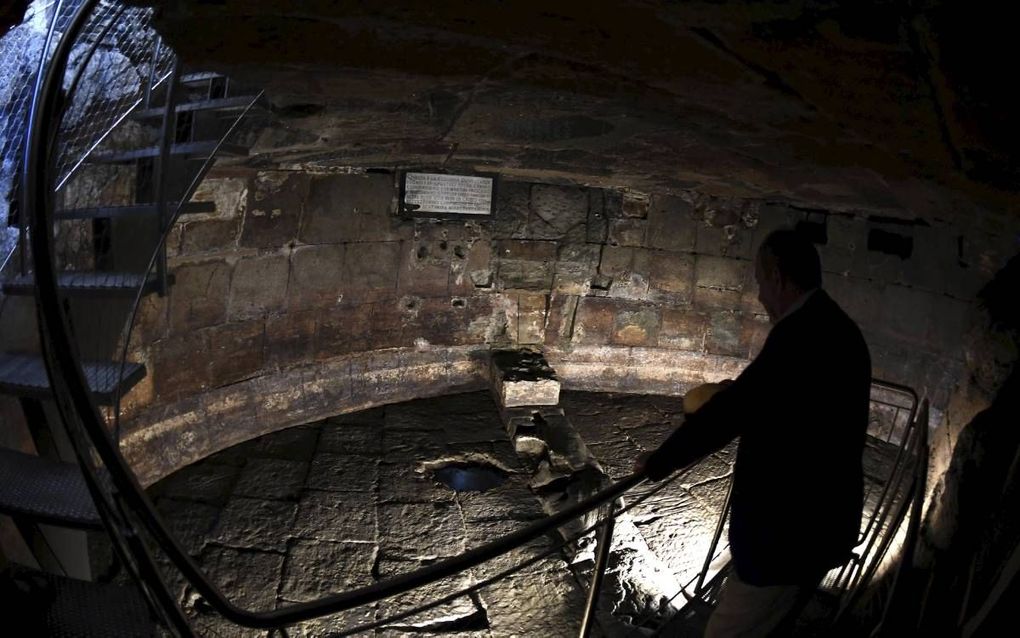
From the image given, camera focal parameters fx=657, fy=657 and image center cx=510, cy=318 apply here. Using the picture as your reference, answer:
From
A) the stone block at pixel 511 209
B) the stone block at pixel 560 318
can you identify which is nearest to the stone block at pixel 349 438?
the stone block at pixel 560 318

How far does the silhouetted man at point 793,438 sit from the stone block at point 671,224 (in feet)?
15.3

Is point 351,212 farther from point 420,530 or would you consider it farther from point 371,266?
point 420,530

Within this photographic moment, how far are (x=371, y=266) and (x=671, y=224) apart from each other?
Result: 10.3 ft

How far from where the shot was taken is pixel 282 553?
13.3ft

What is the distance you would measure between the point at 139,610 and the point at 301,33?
2113mm

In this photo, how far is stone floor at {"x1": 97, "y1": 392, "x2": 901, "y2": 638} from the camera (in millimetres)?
3686

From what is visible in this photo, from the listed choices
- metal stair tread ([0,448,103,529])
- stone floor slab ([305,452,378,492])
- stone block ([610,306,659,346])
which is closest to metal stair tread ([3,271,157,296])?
metal stair tread ([0,448,103,529])

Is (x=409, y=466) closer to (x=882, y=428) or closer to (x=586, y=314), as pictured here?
(x=586, y=314)

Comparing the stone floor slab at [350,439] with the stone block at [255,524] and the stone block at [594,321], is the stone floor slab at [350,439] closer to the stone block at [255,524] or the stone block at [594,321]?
the stone block at [255,524]

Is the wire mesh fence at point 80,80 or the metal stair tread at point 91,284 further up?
the wire mesh fence at point 80,80

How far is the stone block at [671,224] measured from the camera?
22.4 feet

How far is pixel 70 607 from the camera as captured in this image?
6.89ft

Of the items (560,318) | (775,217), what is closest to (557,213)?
(560,318)

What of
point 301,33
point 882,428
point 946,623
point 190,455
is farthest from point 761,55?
point 882,428
